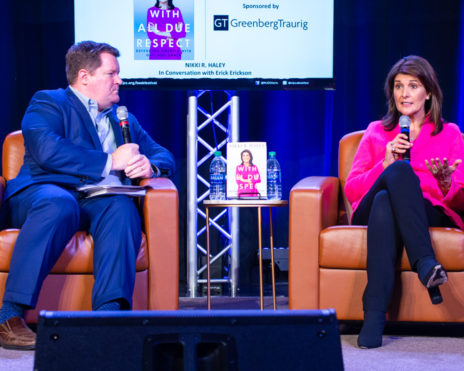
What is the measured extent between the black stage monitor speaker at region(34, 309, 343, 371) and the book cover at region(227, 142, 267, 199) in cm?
157

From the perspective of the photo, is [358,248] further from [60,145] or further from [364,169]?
[60,145]

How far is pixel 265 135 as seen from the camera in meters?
3.67

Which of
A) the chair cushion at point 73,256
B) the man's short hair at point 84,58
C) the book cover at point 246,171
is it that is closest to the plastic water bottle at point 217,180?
the book cover at point 246,171

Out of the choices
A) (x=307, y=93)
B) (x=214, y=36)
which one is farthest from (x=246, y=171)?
(x=307, y=93)

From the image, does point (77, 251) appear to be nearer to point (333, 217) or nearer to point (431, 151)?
point (333, 217)

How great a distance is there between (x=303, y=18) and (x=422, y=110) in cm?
83

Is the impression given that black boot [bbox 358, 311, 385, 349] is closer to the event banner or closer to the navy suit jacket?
the navy suit jacket

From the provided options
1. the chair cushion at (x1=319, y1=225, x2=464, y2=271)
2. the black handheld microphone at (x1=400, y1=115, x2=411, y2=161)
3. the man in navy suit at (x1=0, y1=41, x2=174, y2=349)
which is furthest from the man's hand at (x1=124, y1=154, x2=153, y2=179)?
the black handheld microphone at (x1=400, y1=115, x2=411, y2=161)

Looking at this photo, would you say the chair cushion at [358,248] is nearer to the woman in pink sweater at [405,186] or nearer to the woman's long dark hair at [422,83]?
the woman in pink sweater at [405,186]

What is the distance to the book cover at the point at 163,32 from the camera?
3.12m

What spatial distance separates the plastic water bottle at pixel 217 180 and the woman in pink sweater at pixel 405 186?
1.93 feet

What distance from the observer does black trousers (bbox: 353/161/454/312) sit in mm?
2059

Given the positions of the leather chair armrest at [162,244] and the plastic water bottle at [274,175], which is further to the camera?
the plastic water bottle at [274,175]

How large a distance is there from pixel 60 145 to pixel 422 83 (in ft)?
4.59
